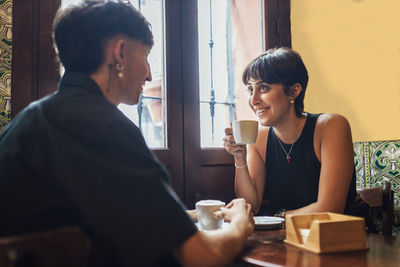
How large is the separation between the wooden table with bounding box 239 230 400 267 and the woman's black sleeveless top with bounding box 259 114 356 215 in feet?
2.25

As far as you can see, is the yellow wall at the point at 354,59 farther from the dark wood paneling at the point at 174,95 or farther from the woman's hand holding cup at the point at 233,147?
the dark wood paneling at the point at 174,95

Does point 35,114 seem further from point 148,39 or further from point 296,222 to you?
point 296,222

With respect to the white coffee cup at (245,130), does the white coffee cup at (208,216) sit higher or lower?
lower

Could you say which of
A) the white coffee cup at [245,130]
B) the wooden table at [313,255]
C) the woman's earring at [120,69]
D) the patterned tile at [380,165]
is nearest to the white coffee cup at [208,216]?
the wooden table at [313,255]

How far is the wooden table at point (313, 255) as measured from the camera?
0.88 m

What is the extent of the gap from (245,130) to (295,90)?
0.51 metres

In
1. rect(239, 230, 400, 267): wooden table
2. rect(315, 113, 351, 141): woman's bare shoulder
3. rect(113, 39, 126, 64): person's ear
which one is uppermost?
rect(113, 39, 126, 64): person's ear

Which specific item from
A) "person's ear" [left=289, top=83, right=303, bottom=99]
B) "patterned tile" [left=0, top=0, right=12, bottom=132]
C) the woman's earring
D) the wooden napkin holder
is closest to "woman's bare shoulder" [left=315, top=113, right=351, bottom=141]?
"person's ear" [left=289, top=83, right=303, bottom=99]

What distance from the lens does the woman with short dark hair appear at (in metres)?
1.75

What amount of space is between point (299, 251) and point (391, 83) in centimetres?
159

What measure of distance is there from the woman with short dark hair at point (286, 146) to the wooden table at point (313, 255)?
2.08 feet

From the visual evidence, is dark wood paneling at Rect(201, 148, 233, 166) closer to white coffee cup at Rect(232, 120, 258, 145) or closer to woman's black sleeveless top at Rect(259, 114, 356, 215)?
woman's black sleeveless top at Rect(259, 114, 356, 215)

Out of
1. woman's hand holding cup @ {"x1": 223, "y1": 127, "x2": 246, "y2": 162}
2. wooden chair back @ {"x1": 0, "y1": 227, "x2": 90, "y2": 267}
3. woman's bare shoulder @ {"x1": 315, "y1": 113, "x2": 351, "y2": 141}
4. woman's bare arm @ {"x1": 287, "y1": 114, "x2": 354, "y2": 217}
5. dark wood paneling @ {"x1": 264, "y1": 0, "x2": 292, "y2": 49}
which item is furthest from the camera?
dark wood paneling @ {"x1": 264, "y1": 0, "x2": 292, "y2": 49}

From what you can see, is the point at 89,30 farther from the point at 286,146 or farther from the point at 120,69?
the point at 286,146
